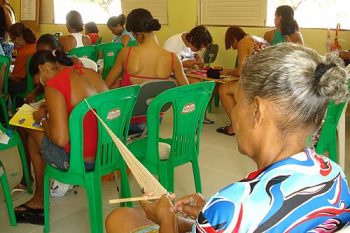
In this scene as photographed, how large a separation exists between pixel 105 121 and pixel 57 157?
0.32 metres

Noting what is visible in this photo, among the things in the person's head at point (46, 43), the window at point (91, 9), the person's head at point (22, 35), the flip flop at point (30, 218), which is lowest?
the flip flop at point (30, 218)

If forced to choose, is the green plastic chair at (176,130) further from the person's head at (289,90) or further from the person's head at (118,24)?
the person's head at (118,24)

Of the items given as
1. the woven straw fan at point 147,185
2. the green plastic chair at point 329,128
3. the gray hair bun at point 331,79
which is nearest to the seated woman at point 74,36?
the green plastic chair at point 329,128

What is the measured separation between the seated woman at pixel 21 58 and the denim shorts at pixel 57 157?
1.95m

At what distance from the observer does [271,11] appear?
196 inches

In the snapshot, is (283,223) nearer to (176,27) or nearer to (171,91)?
(171,91)

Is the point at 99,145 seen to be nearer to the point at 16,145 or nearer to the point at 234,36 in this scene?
the point at 16,145

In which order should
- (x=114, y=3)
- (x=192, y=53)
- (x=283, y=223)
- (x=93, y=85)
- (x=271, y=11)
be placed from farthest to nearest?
(x=114, y=3), (x=271, y=11), (x=192, y=53), (x=93, y=85), (x=283, y=223)

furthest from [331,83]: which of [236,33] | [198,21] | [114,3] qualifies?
[114,3]

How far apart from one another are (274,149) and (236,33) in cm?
335

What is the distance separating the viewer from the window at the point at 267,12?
454 centimetres

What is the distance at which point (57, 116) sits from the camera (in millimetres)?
1979

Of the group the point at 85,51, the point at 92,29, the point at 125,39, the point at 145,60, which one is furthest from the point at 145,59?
the point at 92,29

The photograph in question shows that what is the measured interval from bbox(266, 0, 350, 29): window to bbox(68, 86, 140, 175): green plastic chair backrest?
3265 millimetres
